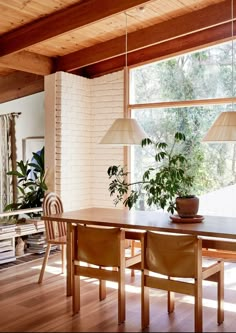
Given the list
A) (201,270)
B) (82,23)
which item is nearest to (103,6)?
(82,23)

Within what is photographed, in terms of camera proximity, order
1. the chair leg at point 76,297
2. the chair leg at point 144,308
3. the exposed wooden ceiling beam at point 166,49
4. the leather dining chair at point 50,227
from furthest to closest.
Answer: the exposed wooden ceiling beam at point 166,49 < the leather dining chair at point 50,227 < the chair leg at point 76,297 < the chair leg at point 144,308

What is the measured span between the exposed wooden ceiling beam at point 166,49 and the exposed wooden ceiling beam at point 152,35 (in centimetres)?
41

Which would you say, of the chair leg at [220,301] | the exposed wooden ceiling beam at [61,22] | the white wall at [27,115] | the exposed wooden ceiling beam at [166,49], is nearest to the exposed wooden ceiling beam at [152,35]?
the exposed wooden ceiling beam at [166,49]

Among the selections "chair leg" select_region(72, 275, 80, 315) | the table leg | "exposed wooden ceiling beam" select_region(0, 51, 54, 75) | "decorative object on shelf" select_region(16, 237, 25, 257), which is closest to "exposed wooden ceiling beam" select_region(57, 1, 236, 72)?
"exposed wooden ceiling beam" select_region(0, 51, 54, 75)

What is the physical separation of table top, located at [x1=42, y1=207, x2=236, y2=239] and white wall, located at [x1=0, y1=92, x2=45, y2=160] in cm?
334

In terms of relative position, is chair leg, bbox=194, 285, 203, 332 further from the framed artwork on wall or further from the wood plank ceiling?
the framed artwork on wall

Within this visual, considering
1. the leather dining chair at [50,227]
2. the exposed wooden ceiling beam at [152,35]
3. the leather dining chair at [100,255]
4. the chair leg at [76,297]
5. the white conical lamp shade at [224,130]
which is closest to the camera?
the white conical lamp shade at [224,130]

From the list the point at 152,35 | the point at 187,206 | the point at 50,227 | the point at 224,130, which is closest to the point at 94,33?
the point at 152,35

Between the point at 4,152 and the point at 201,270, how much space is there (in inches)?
184

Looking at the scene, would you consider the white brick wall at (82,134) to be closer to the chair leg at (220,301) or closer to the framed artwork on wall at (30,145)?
the framed artwork on wall at (30,145)

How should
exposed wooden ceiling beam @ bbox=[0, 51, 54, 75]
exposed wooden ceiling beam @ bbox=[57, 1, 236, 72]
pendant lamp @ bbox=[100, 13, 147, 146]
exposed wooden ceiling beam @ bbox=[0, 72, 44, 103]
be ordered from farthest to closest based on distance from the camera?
exposed wooden ceiling beam @ bbox=[0, 72, 44, 103] < exposed wooden ceiling beam @ bbox=[0, 51, 54, 75] < exposed wooden ceiling beam @ bbox=[57, 1, 236, 72] < pendant lamp @ bbox=[100, 13, 147, 146]

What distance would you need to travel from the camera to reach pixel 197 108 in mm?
5734

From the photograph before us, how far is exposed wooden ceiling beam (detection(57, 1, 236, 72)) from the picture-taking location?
4996mm

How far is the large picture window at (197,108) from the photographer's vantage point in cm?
553
